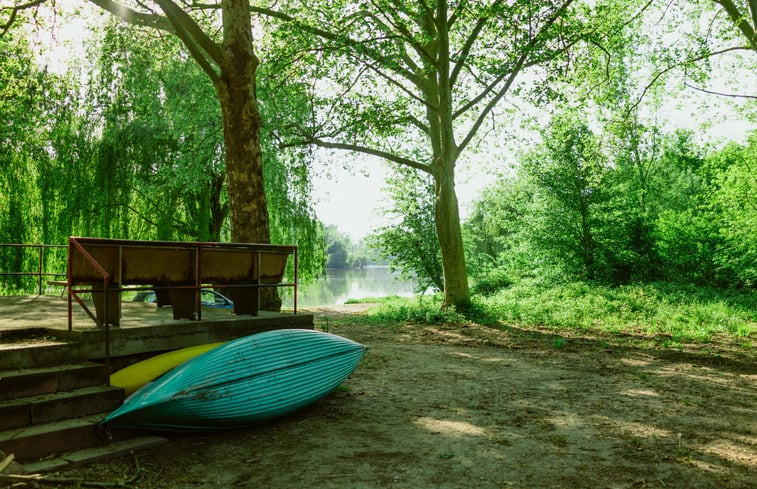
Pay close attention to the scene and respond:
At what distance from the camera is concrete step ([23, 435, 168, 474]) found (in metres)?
3.83

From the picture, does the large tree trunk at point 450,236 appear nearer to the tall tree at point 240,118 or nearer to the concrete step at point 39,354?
the tall tree at point 240,118

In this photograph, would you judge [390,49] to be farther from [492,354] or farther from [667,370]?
[667,370]

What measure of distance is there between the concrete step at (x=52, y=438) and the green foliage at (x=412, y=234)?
18544mm

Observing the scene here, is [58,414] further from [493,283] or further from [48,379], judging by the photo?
[493,283]

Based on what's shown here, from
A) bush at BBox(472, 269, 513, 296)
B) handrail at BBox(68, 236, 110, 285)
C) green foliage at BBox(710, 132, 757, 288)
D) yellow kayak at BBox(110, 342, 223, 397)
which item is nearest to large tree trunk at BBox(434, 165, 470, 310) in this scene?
green foliage at BBox(710, 132, 757, 288)

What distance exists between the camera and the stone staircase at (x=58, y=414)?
3947 millimetres

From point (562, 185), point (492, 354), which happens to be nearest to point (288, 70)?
point (492, 354)

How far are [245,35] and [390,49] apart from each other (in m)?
5.25

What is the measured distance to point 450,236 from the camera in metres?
15.7

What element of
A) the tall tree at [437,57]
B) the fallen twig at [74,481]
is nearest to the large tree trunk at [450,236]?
the tall tree at [437,57]

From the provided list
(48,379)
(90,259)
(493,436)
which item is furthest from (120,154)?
(493,436)

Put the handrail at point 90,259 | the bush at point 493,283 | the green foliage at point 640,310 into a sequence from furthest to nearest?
the bush at point 493,283 → the green foliage at point 640,310 → the handrail at point 90,259

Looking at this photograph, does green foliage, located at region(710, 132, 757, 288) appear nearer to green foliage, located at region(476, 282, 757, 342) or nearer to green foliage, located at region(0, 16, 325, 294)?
green foliage, located at region(476, 282, 757, 342)

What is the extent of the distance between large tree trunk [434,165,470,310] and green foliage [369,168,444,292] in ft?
21.3
